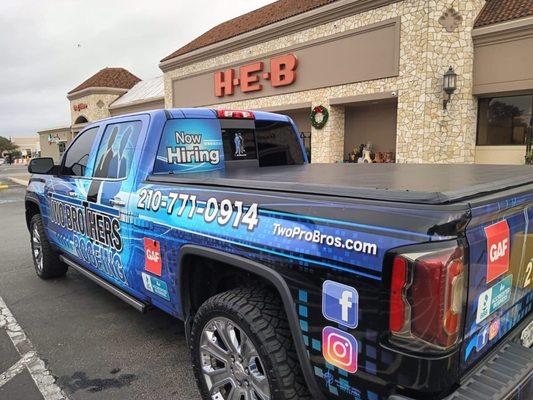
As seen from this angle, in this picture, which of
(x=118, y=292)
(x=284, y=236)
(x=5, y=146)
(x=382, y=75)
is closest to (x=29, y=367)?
(x=118, y=292)

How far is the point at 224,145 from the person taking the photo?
3.79 m

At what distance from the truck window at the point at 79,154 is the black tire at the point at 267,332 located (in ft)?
7.92

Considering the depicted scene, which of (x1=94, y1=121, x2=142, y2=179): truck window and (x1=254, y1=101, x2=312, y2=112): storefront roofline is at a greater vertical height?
(x1=254, y1=101, x2=312, y2=112): storefront roofline

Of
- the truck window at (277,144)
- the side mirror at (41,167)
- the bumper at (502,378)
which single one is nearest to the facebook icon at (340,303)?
the bumper at (502,378)

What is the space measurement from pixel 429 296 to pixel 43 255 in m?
4.93

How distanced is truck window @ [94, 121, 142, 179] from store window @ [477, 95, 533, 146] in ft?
40.1

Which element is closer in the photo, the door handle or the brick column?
the door handle

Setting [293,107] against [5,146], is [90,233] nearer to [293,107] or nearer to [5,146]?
[293,107]

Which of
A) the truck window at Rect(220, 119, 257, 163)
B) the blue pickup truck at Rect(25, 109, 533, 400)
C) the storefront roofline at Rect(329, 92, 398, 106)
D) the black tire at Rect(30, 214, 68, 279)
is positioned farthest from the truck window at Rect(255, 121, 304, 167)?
the storefront roofline at Rect(329, 92, 398, 106)

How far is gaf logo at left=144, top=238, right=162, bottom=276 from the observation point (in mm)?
2876

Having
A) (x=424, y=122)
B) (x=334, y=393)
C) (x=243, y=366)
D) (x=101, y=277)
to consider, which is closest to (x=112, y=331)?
(x=101, y=277)

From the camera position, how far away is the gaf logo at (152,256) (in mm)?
2876

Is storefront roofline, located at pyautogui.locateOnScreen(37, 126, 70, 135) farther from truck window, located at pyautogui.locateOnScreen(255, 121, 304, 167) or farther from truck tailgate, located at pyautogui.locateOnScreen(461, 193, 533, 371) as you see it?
truck tailgate, located at pyautogui.locateOnScreen(461, 193, 533, 371)

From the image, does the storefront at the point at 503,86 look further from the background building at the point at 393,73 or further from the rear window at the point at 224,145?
the rear window at the point at 224,145
